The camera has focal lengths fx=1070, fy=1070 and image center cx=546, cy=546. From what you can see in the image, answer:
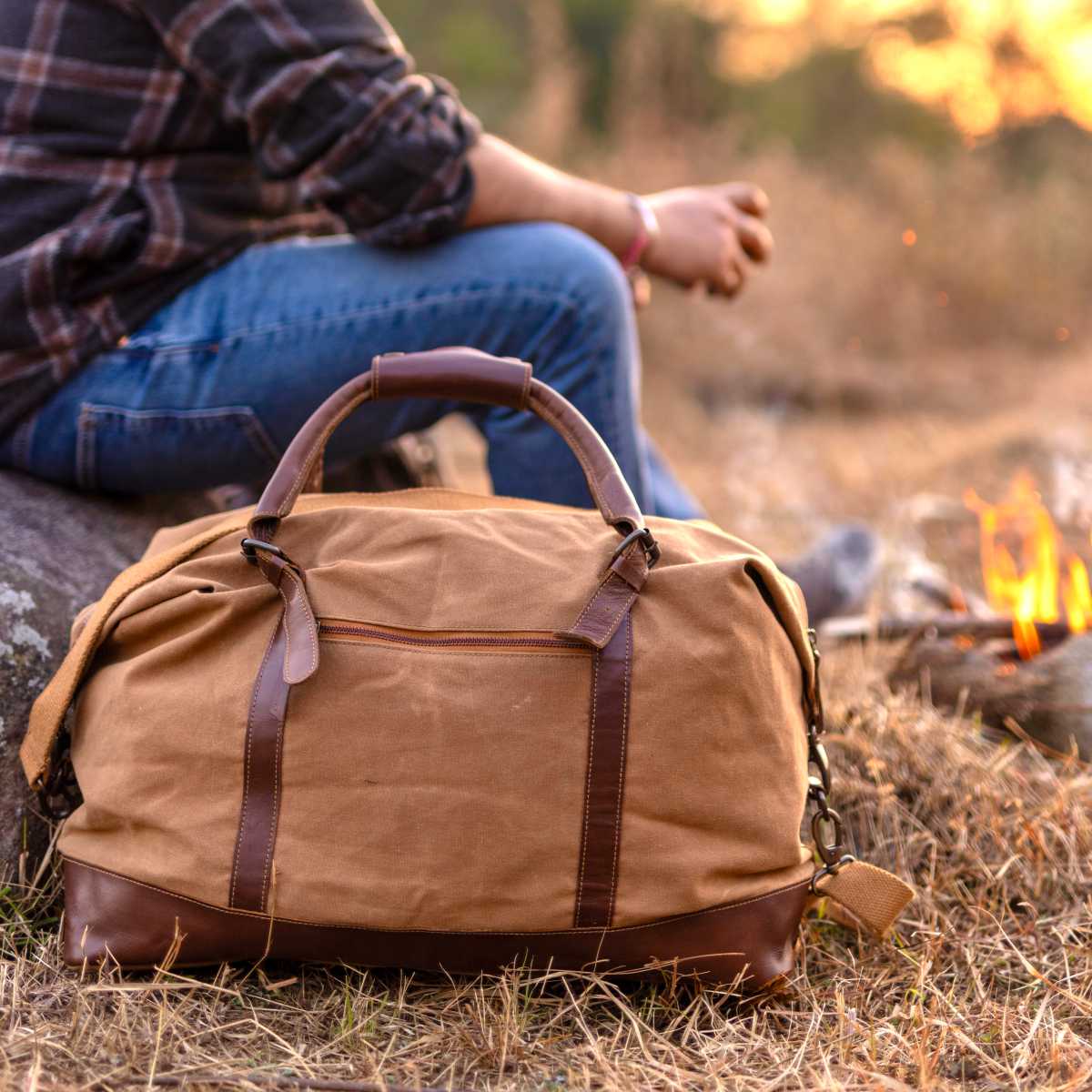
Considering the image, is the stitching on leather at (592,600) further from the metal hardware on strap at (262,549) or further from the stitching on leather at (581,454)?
the metal hardware on strap at (262,549)

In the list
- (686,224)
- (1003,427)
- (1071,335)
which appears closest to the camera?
(686,224)

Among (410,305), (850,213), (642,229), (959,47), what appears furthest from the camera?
(959,47)

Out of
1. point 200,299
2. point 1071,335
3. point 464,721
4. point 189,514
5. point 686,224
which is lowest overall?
point 1071,335

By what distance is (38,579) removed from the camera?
1.50 meters

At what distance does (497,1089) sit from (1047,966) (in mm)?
731

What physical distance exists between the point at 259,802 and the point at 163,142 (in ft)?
3.31

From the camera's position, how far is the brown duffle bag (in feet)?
3.75

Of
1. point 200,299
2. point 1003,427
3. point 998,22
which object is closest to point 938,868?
point 200,299

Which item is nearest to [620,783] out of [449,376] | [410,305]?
[449,376]

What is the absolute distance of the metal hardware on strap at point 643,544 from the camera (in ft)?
3.88

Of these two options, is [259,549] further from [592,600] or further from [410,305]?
[410,305]

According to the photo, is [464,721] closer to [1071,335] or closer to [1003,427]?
[1003,427]

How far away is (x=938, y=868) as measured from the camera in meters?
1.53

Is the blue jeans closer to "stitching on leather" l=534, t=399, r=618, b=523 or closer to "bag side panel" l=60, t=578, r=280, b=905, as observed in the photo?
"stitching on leather" l=534, t=399, r=618, b=523
